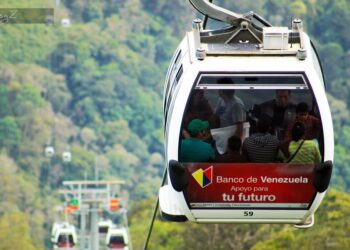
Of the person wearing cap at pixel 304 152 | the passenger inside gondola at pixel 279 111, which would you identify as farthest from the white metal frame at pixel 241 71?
the passenger inside gondola at pixel 279 111

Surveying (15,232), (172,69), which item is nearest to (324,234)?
(15,232)

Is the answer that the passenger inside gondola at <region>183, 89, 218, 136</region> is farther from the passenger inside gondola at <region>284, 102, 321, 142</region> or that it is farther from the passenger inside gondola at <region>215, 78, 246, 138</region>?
the passenger inside gondola at <region>284, 102, 321, 142</region>

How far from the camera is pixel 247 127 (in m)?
22.5

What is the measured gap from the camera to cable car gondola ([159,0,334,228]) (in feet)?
72.4

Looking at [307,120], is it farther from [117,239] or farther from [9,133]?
[9,133]

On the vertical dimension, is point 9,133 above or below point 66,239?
above

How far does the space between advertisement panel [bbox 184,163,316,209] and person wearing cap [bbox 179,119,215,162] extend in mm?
87

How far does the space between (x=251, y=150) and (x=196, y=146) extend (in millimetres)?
562

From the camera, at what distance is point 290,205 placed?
73.2ft

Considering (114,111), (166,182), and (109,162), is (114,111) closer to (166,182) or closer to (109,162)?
(109,162)

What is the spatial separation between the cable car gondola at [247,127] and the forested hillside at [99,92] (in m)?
74.2

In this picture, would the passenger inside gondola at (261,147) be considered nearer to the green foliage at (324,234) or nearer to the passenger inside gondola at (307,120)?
the passenger inside gondola at (307,120)

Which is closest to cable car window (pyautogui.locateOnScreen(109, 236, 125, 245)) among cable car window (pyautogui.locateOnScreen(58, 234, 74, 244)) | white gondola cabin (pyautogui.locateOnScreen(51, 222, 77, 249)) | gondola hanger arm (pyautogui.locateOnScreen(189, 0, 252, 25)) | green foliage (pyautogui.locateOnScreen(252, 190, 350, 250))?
white gondola cabin (pyautogui.locateOnScreen(51, 222, 77, 249))

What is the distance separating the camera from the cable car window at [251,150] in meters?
22.2
